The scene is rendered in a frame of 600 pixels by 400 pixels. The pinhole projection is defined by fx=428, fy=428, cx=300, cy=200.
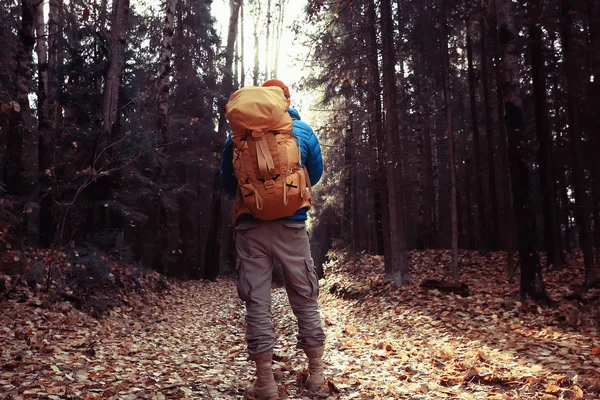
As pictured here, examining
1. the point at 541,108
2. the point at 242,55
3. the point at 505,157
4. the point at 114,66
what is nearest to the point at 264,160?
the point at 114,66

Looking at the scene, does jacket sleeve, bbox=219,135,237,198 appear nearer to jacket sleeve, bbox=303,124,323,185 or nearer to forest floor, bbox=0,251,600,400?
jacket sleeve, bbox=303,124,323,185

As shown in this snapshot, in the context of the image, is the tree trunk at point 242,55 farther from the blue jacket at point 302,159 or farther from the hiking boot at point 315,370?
the hiking boot at point 315,370

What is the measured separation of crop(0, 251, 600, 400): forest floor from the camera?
350cm

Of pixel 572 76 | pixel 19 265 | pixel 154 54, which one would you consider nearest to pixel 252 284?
pixel 19 265

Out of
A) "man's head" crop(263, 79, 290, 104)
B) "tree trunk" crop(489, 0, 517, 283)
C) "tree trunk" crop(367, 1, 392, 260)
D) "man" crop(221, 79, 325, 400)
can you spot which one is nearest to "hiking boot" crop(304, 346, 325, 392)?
"man" crop(221, 79, 325, 400)

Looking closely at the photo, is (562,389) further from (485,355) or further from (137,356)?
(137,356)

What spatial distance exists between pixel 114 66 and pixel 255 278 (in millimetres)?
10349

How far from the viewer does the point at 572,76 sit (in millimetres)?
11219

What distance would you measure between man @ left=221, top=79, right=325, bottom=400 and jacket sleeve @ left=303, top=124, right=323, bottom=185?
119mm

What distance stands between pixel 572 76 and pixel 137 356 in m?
12.1

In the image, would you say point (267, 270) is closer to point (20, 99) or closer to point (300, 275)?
point (300, 275)

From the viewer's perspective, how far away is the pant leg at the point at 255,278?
342 centimetres

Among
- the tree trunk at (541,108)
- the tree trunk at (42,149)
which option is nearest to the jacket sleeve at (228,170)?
the tree trunk at (42,149)

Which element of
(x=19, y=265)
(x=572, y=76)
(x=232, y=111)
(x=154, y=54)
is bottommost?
(x=19, y=265)
